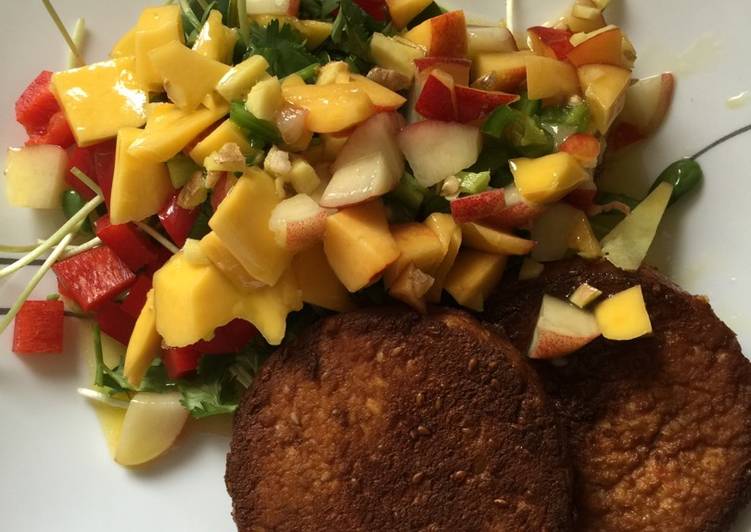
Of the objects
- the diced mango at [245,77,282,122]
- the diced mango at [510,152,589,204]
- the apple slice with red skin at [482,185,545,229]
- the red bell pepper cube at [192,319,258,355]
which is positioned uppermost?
the diced mango at [245,77,282,122]

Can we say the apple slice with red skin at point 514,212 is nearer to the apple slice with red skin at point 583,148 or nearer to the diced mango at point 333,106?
the apple slice with red skin at point 583,148

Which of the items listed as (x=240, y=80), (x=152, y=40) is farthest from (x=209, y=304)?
(x=152, y=40)

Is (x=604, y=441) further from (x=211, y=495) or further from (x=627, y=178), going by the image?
(x=211, y=495)

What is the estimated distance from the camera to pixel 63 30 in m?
2.61

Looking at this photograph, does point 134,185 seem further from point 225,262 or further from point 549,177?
point 549,177

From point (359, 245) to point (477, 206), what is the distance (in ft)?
1.19

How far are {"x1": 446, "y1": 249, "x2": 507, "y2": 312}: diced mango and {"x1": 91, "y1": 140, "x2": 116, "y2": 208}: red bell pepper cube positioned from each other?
1145mm

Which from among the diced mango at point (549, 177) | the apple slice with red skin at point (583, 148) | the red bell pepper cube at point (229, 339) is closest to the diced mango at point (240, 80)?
the red bell pepper cube at point (229, 339)


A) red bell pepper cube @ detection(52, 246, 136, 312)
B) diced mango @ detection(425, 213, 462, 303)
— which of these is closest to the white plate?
red bell pepper cube @ detection(52, 246, 136, 312)

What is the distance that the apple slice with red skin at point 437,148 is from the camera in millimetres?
2246

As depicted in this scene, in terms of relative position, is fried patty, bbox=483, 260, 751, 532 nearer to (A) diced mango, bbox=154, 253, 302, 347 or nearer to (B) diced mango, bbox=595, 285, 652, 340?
(B) diced mango, bbox=595, 285, 652, 340

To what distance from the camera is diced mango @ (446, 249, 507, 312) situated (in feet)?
7.37

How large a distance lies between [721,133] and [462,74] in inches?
34.7

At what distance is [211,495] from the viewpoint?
A: 2.59m
